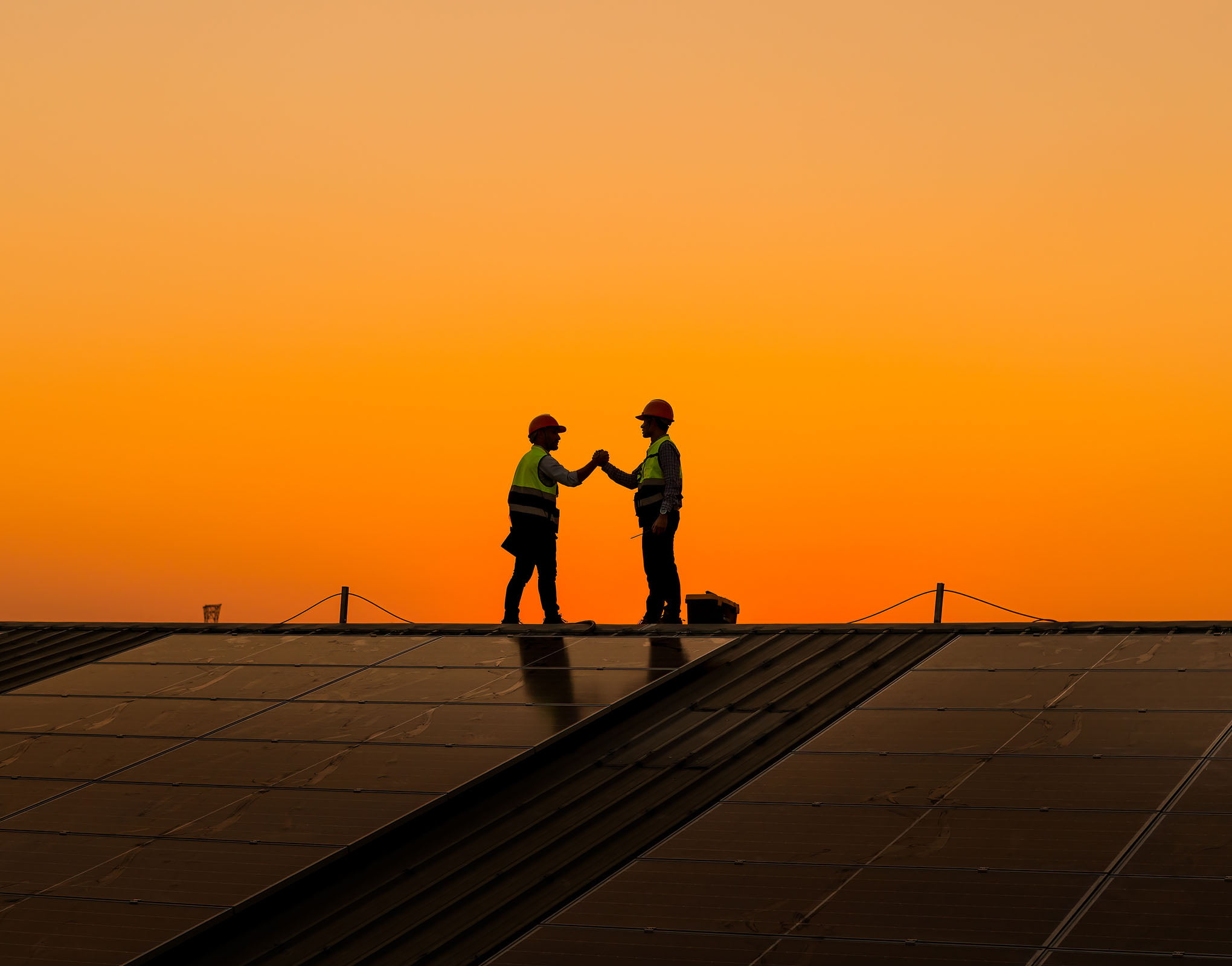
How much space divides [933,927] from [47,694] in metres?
12.0

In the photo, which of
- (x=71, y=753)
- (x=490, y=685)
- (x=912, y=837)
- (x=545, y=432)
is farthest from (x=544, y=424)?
(x=912, y=837)

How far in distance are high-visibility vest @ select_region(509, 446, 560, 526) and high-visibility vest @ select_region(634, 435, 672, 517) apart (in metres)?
1.24

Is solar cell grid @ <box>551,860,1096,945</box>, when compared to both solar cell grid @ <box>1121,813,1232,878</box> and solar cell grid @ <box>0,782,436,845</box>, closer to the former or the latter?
solar cell grid @ <box>1121,813,1232,878</box>

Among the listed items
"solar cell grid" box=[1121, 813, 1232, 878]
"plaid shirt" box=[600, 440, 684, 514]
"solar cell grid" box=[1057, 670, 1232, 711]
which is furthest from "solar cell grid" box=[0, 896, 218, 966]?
"plaid shirt" box=[600, 440, 684, 514]

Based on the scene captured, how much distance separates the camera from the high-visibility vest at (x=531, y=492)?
18.6 metres

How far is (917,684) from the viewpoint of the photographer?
43.4ft

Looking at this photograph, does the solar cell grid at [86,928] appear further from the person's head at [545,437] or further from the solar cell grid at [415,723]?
the person's head at [545,437]

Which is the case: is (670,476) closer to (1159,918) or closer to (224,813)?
(224,813)

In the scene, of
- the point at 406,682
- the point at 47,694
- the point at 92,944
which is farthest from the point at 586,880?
the point at 47,694

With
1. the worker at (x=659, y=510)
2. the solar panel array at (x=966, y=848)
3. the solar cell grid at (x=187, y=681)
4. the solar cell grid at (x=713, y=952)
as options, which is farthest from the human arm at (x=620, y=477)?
the solar cell grid at (x=713, y=952)

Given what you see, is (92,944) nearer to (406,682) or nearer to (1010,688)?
(406,682)

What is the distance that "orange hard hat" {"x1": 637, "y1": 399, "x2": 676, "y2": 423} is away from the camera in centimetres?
1862

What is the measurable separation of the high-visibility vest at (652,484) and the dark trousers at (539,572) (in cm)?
140

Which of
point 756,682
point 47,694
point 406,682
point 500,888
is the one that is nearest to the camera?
point 500,888
